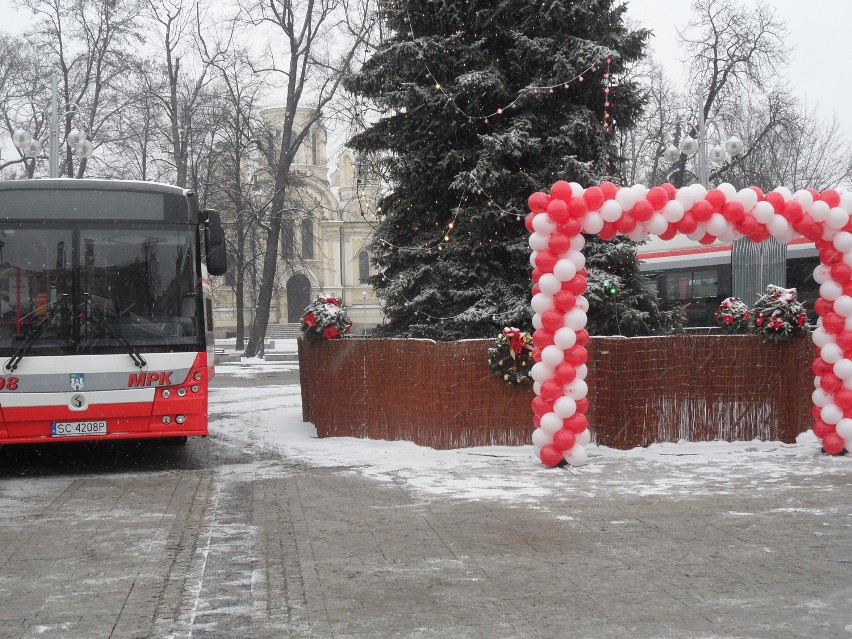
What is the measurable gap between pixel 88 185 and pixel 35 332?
178cm

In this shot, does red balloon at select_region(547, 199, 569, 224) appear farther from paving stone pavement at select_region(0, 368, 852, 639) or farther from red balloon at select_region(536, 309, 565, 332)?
paving stone pavement at select_region(0, 368, 852, 639)

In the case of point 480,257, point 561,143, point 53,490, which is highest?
point 561,143

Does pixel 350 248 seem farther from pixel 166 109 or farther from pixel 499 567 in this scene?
pixel 499 567

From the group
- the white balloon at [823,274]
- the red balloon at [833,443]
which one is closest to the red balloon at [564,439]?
the red balloon at [833,443]

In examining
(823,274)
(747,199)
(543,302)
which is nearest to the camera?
(543,302)

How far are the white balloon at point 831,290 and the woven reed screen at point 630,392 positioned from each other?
3.38 ft

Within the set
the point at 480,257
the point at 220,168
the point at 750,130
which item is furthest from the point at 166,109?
the point at 480,257

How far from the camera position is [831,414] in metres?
11.3

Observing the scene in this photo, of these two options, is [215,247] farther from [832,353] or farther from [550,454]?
[832,353]

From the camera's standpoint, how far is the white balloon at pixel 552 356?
34.7ft

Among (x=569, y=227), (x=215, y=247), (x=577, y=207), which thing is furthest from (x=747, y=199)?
(x=215, y=247)

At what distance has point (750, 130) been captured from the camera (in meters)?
39.8

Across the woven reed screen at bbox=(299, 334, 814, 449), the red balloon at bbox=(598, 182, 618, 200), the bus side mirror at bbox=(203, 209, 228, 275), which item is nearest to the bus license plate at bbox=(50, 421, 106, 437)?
the bus side mirror at bbox=(203, 209, 228, 275)

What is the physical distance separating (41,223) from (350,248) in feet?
203
